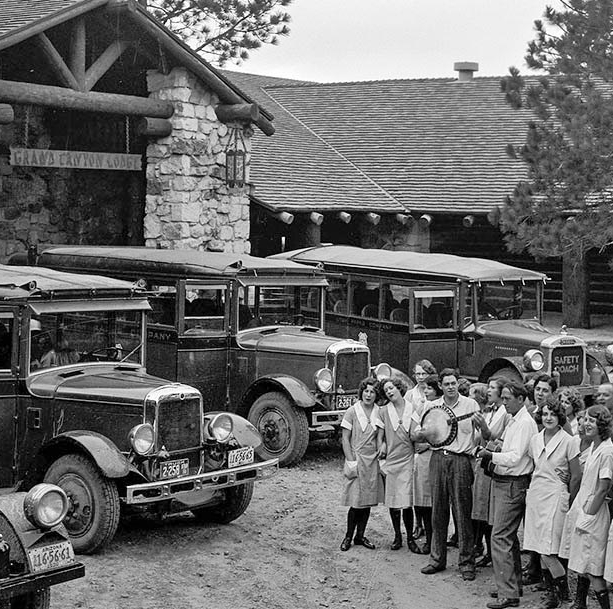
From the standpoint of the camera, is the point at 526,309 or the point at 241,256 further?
the point at 526,309

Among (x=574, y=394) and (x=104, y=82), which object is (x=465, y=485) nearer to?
(x=574, y=394)

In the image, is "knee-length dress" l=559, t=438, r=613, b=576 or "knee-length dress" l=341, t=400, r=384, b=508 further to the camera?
"knee-length dress" l=341, t=400, r=384, b=508

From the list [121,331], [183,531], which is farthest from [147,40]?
[183,531]

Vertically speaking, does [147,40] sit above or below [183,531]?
above

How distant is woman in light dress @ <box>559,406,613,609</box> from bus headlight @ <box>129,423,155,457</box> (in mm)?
3121

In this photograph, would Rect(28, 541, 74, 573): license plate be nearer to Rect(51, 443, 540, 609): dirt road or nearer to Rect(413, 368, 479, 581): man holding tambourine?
Rect(51, 443, 540, 609): dirt road

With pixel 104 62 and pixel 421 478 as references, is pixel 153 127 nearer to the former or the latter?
pixel 104 62

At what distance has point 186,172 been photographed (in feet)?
53.0

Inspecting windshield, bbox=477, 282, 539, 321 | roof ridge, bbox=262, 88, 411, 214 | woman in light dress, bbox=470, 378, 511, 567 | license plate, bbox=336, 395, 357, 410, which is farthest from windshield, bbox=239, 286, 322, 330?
roof ridge, bbox=262, 88, 411, 214

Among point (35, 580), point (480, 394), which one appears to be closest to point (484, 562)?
point (480, 394)

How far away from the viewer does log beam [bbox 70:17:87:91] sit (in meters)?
14.9

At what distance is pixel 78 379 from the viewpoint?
28.7 feet

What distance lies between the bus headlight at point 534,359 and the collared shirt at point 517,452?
16.1 ft

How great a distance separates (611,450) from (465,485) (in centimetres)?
145
